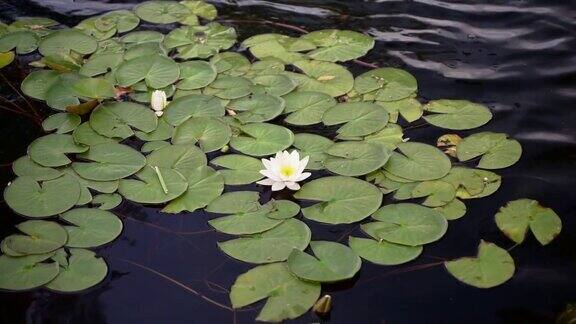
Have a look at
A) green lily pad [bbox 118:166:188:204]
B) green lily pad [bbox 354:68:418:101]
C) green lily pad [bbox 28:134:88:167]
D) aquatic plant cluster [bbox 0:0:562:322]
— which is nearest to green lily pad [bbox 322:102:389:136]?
aquatic plant cluster [bbox 0:0:562:322]

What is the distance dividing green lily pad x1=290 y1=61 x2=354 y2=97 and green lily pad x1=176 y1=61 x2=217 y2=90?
405 mm

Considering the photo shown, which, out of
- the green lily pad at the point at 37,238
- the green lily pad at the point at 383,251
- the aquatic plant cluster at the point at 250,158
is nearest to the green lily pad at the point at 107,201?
the aquatic plant cluster at the point at 250,158

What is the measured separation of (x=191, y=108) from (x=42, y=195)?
0.74 m

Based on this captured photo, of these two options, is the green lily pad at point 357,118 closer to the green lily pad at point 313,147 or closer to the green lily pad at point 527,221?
the green lily pad at point 313,147

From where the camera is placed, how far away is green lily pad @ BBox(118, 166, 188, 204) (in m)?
2.12

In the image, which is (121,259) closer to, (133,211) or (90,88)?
(133,211)

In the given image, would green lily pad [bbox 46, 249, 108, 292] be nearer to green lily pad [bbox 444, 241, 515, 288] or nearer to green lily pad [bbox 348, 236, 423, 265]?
green lily pad [bbox 348, 236, 423, 265]

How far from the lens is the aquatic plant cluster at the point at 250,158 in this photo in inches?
75.2

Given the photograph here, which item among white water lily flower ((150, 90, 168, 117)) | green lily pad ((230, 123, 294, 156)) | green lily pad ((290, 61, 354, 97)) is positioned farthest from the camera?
green lily pad ((290, 61, 354, 97))

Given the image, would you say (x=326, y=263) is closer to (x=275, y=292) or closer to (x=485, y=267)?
(x=275, y=292)

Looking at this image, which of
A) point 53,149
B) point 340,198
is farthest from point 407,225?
point 53,149

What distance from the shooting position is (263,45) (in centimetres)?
304

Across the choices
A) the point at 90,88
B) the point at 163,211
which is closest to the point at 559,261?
the point at 163,211

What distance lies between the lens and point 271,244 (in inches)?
76.2
